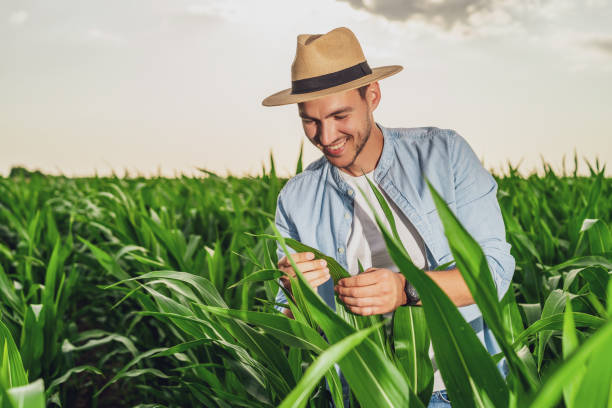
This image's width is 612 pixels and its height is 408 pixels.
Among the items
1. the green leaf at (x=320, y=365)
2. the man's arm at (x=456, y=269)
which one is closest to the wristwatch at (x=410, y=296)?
the man's arm at (x=456, y=269)

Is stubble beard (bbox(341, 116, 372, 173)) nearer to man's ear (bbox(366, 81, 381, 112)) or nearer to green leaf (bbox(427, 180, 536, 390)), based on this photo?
man's ear (bbox(366, 81, 381, 112))

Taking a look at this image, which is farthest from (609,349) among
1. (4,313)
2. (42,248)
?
(42,248)

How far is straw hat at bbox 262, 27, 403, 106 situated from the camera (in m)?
1.12

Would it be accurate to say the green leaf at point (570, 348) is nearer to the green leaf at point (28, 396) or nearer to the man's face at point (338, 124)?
the green leaf at point (28, 396)

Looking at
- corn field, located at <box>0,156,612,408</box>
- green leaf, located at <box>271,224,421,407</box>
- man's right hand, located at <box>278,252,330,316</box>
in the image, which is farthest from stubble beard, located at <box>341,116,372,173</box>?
green leaf, located at <box>271,224,421,407</box>

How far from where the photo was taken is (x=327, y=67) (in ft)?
3.74

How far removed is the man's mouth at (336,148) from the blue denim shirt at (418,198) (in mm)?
129

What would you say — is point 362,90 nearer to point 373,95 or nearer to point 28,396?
point 373,95

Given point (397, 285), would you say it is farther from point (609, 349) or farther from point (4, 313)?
point (4, 313)

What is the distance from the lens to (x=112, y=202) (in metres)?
2.51

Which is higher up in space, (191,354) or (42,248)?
(42,248)

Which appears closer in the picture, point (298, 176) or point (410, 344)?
point (410, 344)

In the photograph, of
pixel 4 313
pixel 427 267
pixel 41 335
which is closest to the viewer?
pixel 427 267

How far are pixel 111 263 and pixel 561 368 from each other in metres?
1.50
